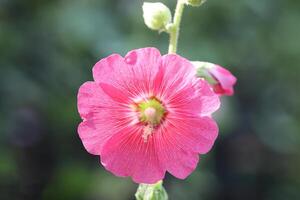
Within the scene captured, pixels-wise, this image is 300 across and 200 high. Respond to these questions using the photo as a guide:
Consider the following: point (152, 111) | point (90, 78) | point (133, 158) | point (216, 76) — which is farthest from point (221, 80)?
point (90, 78)

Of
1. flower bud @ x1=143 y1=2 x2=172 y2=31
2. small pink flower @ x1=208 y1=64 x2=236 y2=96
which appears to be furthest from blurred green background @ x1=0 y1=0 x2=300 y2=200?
flower bud @ x1=143 y1=2 x2=172 y2=31

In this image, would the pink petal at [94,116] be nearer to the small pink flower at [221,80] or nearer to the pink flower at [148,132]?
the pink flower at [148,132]

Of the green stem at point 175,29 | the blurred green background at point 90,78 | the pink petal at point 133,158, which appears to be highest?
the green stem at point 175,29

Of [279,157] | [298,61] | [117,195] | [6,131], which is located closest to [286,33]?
[298,61]

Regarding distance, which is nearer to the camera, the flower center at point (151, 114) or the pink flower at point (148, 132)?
the pink flower at point (148, 132)

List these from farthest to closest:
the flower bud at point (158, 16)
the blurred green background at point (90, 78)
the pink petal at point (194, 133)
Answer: the blurred green background at point (90, 78), the flower bud at point (158, 16), the pink petal at point (194, 133)

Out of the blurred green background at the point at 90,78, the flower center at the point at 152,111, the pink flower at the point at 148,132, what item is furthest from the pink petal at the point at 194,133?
the blurred green background at the point at 90,78
